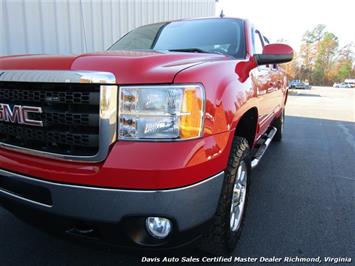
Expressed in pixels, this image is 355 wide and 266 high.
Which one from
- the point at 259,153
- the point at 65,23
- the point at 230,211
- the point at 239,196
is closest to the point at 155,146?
the point at 230,211

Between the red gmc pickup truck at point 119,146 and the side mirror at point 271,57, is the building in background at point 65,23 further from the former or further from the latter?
the side mirror at point 271,57

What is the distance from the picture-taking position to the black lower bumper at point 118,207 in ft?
5.80

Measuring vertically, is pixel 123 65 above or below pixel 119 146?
above

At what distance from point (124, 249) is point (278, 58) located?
2.00 meters

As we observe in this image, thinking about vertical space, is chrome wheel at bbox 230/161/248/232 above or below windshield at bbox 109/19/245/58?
below

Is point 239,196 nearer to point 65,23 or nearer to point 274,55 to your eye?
point 274,55

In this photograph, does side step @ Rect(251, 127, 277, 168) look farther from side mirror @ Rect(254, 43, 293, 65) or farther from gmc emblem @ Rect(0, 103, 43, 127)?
gmc emblem @ Rect(0, 103, 43, 127)

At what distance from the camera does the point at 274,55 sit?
298 centimetres

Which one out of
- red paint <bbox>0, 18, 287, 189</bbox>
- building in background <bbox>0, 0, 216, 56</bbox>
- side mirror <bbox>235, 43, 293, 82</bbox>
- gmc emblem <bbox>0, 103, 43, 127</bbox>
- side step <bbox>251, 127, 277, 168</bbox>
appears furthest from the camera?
building in background <bbox>0, 0, 216, 56</bbox>

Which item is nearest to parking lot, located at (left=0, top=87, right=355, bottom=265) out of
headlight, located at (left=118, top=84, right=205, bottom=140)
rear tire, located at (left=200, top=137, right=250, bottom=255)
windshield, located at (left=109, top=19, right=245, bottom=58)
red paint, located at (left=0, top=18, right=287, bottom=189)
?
rear tire, located at (left=200, top=137, right=250, bottom=255)

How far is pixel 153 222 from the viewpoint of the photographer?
1923 mm

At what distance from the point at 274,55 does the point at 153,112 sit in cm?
158

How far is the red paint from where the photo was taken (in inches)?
68.8

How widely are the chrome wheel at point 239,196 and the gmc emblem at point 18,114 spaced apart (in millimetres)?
1407
